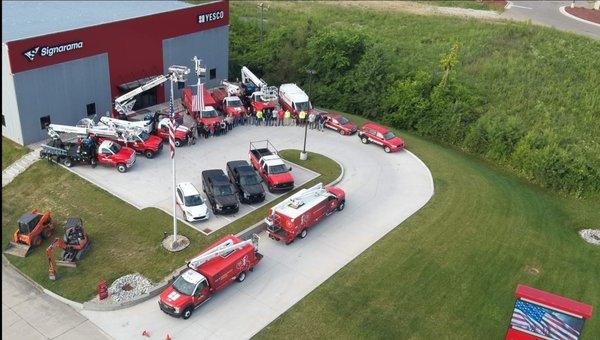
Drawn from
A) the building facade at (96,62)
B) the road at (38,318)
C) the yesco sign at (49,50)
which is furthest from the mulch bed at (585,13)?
the road at (38,318)

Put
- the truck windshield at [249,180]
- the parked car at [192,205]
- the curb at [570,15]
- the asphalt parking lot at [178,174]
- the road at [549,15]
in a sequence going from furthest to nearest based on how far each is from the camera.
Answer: the curb at [570,15] < the road at [549,15] < the truck windshield at [249,180] < the asphalt parking lot at [178,174] < the parked car at [192,205]

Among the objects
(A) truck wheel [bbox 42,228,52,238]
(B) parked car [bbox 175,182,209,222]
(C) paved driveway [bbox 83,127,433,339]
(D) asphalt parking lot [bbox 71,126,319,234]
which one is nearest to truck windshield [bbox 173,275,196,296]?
(C) paved driveway [bbox 83,127,433,339]

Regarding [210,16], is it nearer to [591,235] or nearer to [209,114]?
[209,114]

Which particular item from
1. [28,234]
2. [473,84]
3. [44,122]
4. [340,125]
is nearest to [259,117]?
[340,125]

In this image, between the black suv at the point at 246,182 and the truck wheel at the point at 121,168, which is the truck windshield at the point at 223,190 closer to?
the black suv at the point at 246,182

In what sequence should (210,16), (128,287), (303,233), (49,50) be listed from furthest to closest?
1. (210,16)
2. (49,50)
3. (303,233)
4. (128,287)

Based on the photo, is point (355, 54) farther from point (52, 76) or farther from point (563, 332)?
point (563, 332)
